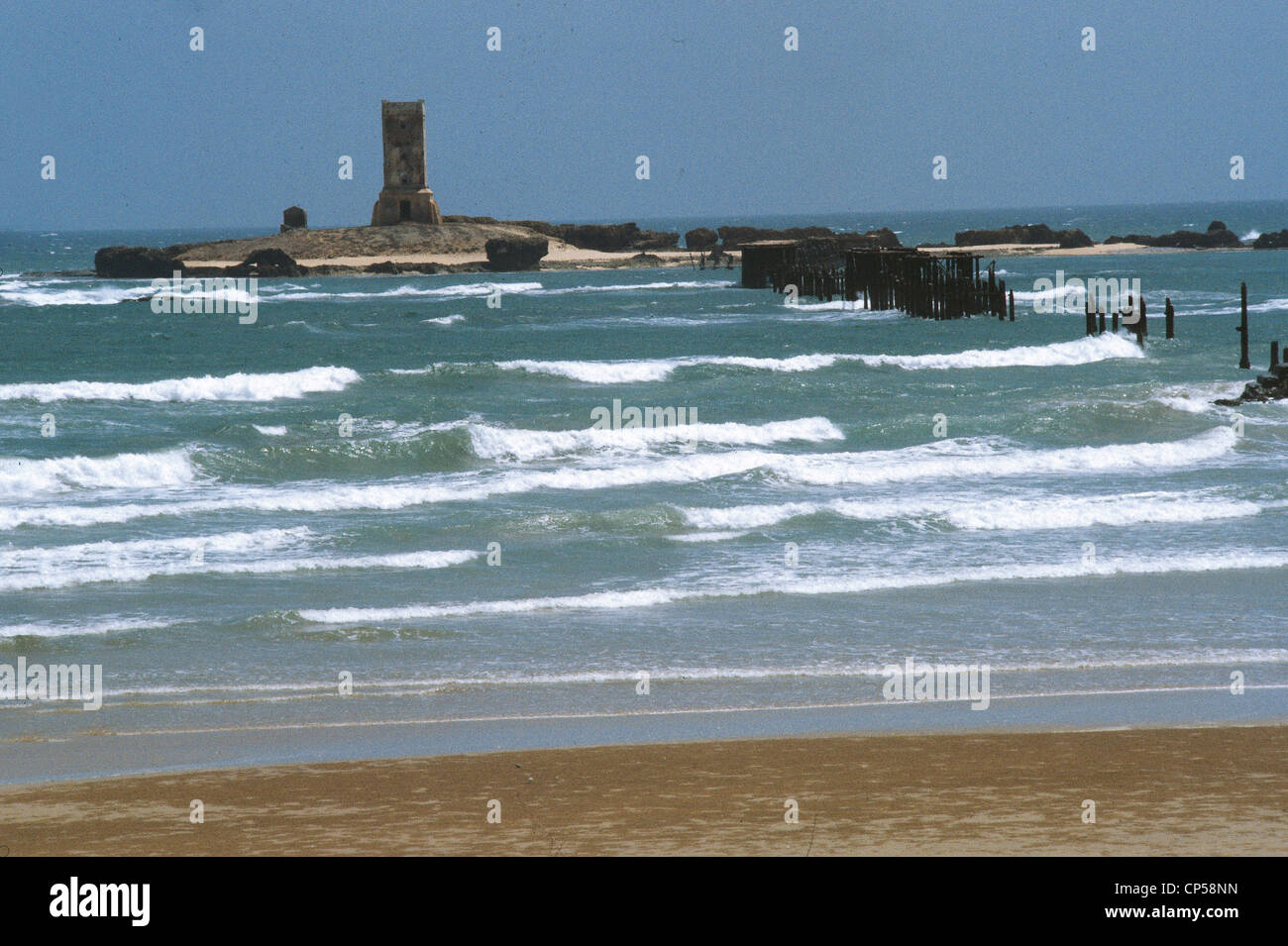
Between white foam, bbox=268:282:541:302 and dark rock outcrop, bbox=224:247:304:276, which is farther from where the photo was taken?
dark rock outcrop, bbox=224:247:304:276

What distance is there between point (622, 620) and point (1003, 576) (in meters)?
3.57

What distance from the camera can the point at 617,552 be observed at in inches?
557

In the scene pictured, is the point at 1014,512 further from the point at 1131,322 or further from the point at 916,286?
the point at 916,286

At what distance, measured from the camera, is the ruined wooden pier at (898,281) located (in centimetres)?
4656

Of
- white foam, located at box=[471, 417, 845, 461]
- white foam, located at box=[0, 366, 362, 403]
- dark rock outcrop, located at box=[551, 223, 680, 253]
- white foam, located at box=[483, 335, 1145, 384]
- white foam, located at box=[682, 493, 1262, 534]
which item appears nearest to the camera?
white foam, located at box=[682, 493, 1262, 534]

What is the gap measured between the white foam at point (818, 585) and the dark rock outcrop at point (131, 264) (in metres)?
88.8

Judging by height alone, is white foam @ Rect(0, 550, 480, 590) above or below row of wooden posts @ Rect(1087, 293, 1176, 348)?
below

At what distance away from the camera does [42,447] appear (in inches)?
846

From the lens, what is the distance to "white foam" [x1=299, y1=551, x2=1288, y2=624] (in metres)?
11.7

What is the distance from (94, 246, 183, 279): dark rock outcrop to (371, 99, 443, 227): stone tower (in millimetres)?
18001

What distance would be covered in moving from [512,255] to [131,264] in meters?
24.5

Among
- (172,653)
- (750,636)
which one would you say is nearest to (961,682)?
(750,636)

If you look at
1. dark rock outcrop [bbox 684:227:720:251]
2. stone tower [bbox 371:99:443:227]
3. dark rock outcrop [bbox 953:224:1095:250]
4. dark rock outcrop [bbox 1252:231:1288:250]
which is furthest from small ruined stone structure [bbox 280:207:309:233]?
dark rock outcrop [bbox 1252:231:1288:250]

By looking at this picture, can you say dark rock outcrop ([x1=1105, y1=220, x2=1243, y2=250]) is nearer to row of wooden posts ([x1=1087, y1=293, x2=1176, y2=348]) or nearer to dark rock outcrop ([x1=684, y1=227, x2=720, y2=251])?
dark rock outcrop ([x1=684, y1=227, x2=720, y2=251])
